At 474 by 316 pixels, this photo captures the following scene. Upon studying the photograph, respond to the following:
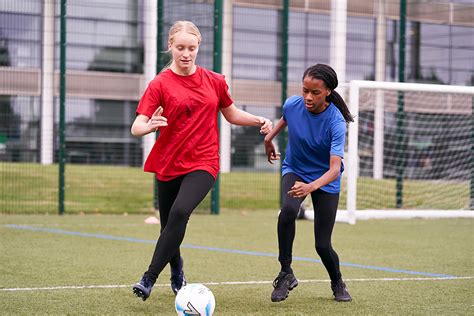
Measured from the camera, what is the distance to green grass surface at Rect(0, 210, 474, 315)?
5.93 m

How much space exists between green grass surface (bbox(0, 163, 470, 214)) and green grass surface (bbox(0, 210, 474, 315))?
1354 mm

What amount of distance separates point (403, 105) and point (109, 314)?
11.7 m

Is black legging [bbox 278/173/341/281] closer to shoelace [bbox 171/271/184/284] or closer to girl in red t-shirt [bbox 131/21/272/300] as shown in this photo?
girl in red t-shirt [bbox 131/21/272/300]

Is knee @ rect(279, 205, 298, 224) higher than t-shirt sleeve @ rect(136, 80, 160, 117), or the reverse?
t-shirt sleeve @ rect(136, 80, 160, 117)

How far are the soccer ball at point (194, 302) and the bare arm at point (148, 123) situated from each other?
1.11m

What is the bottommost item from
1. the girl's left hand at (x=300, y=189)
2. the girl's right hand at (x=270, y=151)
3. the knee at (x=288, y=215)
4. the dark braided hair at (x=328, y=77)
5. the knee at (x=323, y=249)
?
the knee at (x=323, y=249)

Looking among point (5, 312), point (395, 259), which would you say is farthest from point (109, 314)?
point (395, 259)

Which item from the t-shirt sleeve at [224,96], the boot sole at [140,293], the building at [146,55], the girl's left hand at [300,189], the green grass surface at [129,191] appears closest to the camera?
the boot sole at [140,293]

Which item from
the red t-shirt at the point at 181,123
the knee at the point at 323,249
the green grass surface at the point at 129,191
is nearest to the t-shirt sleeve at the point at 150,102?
the red t-shirt at the point at 181,123

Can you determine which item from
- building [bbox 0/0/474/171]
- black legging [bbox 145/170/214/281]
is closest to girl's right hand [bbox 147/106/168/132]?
black legging [bbox 145/170/214/281]

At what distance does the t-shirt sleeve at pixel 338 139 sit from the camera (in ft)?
19.7

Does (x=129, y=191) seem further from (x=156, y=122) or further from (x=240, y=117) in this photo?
(x=156, y=122)

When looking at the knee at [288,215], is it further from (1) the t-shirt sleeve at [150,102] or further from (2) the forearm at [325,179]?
(1) the t-shirt sleeve at [150,102]

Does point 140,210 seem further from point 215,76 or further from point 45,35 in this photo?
point 215,76
